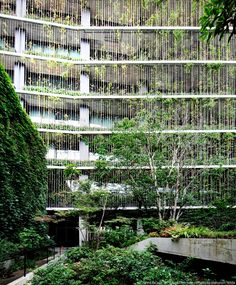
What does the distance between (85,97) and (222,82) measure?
9.94m

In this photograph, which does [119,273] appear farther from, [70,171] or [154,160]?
[70,171]

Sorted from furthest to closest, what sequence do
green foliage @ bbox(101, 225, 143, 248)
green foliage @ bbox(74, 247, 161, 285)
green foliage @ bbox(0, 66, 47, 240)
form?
1. green foliage @ bbox(101, 225, 143, 248)
2. green foliage @ bbox(0, 66, 47, 240)
3. green foliage @ bbox(74, 247, 161, 285)

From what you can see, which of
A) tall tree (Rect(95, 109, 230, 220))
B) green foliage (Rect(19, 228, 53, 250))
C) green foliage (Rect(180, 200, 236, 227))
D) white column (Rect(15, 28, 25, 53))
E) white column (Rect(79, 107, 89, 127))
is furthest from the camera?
white column (Rect(79, 107, 89, 127))

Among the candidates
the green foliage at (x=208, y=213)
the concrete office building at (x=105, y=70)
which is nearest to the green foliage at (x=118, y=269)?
the green foliage at (x=208, y=213)

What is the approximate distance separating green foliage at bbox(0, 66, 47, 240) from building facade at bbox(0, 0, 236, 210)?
6.02 meters

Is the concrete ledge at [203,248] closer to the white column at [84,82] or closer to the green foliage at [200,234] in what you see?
the green foliage at [200,234]

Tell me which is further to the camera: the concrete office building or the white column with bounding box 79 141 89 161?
the white column with bounding box 79 141 89 161

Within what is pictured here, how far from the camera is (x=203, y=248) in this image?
990cm

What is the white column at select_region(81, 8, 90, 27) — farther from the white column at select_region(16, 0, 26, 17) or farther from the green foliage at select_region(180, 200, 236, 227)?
the green foliage at select_region(180, 200, 236, 227)

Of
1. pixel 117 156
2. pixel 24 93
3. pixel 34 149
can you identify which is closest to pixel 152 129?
pixel 117 156

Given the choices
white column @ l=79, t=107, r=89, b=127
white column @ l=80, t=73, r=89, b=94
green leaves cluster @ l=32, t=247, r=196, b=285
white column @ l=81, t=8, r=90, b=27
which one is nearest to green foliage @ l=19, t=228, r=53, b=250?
green leaves cluster @ l=32, t=247, r=196, b=285

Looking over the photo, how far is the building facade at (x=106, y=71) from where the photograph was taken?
26281 millimetres

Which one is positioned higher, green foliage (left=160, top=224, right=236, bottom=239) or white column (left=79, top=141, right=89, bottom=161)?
white column (left=79, top=141, right=89, bottom=161)

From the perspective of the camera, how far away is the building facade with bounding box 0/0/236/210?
26281mm
